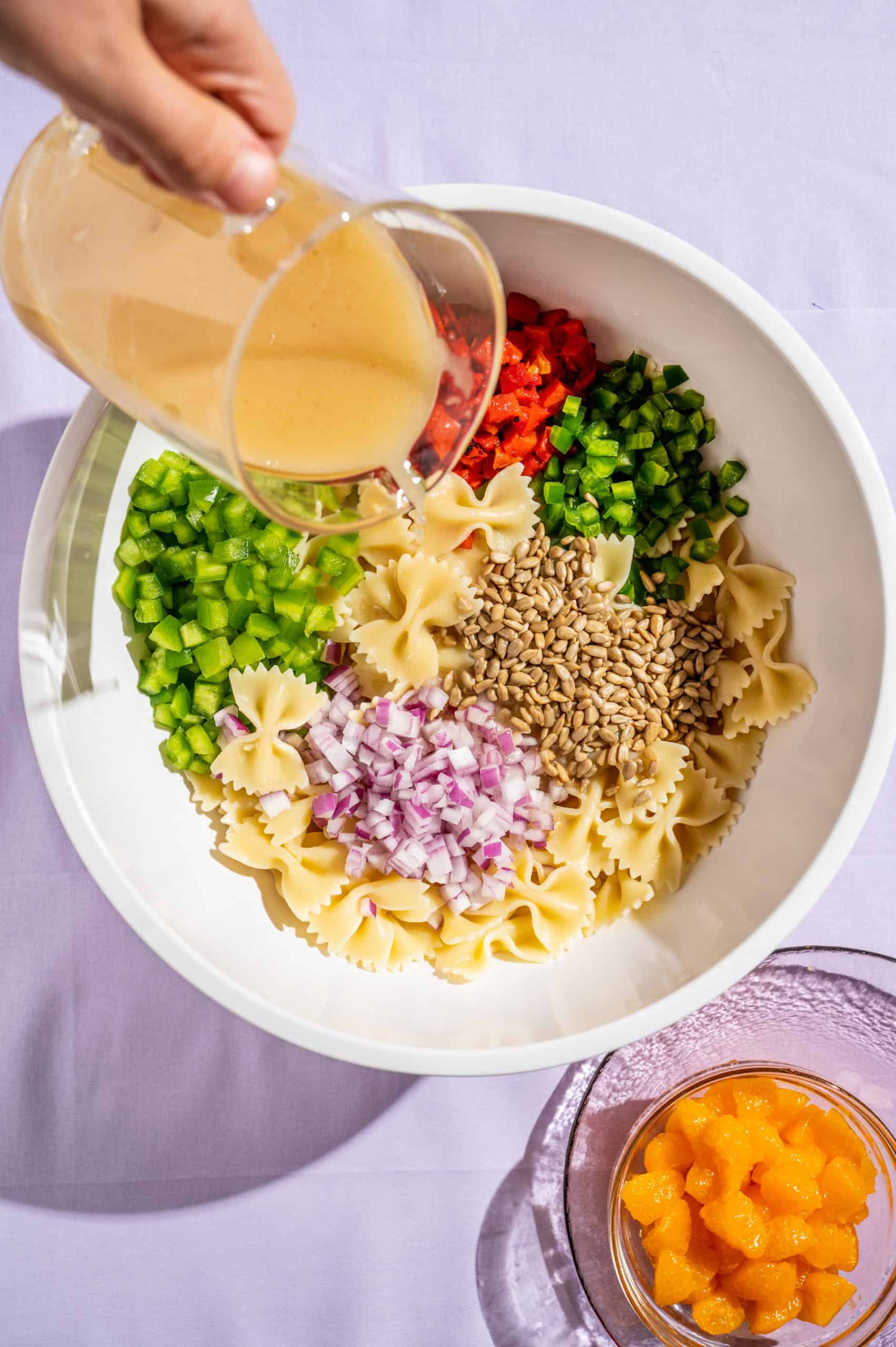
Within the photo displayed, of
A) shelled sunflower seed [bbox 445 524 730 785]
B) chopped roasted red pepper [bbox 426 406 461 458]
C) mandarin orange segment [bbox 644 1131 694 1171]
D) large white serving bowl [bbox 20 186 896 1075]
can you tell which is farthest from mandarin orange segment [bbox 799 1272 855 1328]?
chopped roasted red pepper [bbox 426 406 461 458]

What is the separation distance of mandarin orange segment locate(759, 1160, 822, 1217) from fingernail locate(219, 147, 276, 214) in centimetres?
290

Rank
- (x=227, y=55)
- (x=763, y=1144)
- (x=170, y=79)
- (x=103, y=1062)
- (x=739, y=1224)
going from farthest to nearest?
1. (x=103, y=1062)
2. (x=763, y=1144)
3. (x=739, y=1224)
4. (x=227, y=55)
5. (x=170, y=79)

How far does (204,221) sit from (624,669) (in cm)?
181

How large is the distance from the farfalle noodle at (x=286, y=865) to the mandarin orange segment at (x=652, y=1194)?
1.27 meters

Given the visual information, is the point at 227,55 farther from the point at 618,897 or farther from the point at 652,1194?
the point at 652,1194

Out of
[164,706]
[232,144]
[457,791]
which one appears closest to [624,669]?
[457,791]

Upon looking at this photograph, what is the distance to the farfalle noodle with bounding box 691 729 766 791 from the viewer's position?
3.01 m

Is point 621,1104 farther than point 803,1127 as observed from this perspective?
Yes

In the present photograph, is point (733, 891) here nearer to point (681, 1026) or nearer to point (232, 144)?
point (681, 1026)

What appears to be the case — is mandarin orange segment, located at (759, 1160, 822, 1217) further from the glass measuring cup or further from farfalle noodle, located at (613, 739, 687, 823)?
the glass measuring cup

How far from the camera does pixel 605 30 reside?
341 centimetres

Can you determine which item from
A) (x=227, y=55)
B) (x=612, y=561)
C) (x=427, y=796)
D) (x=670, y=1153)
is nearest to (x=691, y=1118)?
(x=670, y=1153)

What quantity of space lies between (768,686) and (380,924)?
136 centimetres

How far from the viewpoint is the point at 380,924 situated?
2.97m
